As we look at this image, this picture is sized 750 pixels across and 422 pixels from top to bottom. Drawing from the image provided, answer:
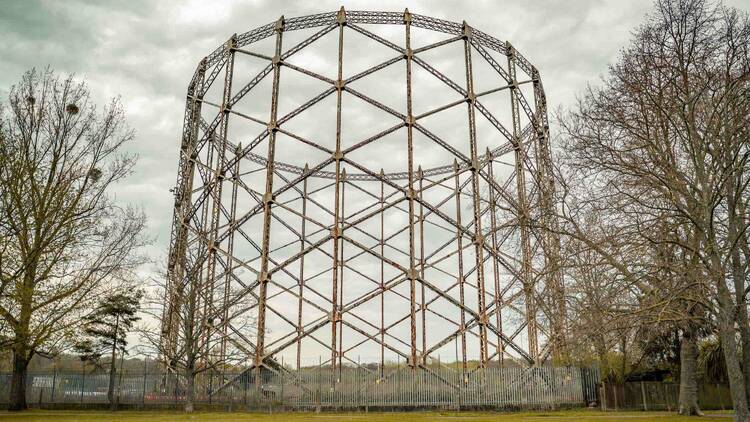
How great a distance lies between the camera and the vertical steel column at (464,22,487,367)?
17828 mm

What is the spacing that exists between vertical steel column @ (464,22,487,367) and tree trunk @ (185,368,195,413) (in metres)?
8.11

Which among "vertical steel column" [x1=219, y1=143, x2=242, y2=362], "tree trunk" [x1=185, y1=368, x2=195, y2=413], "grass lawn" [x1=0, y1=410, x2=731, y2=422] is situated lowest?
"grass lawn" [x1=0, y1=410, x2=731, y2=422]

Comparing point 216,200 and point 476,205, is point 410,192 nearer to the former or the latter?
point 476,205

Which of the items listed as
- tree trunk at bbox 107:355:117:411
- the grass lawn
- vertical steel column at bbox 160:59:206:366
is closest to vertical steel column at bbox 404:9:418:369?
the grass lawn

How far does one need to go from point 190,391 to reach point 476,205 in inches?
382

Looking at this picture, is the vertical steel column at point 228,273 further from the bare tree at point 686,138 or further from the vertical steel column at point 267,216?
the bare tree at point 686,138

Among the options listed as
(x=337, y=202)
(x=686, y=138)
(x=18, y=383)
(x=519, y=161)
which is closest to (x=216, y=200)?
(x=337, y=202)

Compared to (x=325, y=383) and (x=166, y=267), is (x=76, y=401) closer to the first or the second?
(x=166, y=267)

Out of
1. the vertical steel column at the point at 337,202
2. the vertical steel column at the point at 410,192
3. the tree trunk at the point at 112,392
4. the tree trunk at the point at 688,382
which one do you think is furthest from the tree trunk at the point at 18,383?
the tree trunk at the point at 688,382

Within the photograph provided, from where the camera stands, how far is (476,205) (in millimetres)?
19062

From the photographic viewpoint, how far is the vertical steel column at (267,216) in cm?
1787

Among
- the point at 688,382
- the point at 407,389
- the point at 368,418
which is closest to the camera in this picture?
the point at 368,418

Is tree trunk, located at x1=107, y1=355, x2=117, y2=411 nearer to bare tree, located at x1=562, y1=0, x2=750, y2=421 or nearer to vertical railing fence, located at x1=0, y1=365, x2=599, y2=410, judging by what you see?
vertical railing fence, located at x1=0, y1=365, x2=599, y2=410

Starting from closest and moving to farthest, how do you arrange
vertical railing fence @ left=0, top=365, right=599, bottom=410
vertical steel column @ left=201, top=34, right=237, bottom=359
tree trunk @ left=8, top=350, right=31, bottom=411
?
tree trunk @ left=8, top=350, right=31, bottom=411, vertical railing fence @ left=0, top=365, right=599, bottom=410, vertical steel column @ left=201, top=34, right=237, bottom=359
